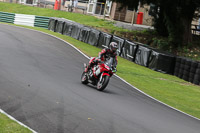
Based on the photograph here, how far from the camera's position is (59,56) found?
2045cm

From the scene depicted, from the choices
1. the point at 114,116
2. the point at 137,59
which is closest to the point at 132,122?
the point at 114,116

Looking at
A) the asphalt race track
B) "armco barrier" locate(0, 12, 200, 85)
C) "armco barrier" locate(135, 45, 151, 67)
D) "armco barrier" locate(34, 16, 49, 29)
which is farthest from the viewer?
"armco barrier" locate(34, 16, 49, 29)

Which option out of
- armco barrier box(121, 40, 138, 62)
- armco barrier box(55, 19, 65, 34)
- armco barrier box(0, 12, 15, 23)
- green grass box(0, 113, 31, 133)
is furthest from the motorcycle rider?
armco barrier box(0, 12, 15, 23)

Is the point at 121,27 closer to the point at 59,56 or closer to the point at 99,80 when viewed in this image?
the point at 59,56

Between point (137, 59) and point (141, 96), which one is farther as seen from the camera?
point (137, 59)

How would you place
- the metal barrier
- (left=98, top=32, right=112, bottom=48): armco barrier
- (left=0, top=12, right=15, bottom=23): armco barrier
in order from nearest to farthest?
(left=98, top=32, right=112, bottom=48): armco barrier < the metal barrier < (left=0, top=12, right=15, bottom=23): armco barrier

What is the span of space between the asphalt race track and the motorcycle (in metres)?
0.66

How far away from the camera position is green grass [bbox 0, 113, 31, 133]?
6018mm

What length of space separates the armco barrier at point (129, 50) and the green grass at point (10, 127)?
1925cm

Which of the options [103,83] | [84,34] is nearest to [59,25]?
[84,34]

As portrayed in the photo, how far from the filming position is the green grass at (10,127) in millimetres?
6018

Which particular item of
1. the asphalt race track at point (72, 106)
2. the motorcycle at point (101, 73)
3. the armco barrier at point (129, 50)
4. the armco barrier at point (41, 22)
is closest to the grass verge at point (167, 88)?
the asphalt race track at point (72, 106)

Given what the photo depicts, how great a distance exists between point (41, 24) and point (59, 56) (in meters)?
19.5

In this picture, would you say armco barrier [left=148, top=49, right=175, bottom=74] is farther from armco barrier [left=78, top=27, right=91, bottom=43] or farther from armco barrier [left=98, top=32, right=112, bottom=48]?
armco barrier [left=78, top=27, right=91, bottom=43]
